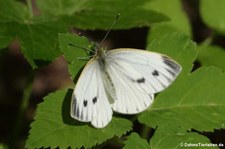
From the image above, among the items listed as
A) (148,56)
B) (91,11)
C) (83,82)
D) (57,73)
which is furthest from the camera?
(57,73)

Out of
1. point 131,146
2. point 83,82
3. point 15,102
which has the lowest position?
point 15,102

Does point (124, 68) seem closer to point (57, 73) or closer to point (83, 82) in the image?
point (83, 82)

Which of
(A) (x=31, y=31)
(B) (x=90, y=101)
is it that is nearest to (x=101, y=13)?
(A) (x=31, y=31)

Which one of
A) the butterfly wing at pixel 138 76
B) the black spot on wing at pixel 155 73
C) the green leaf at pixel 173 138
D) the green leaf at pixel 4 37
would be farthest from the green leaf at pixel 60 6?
the green leaf at pixel 173 138

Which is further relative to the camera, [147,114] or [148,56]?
[147,114]

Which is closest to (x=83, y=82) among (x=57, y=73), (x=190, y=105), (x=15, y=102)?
(x=190, y=105)

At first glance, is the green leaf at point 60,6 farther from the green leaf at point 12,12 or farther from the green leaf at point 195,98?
the green leaf at point 195,98
